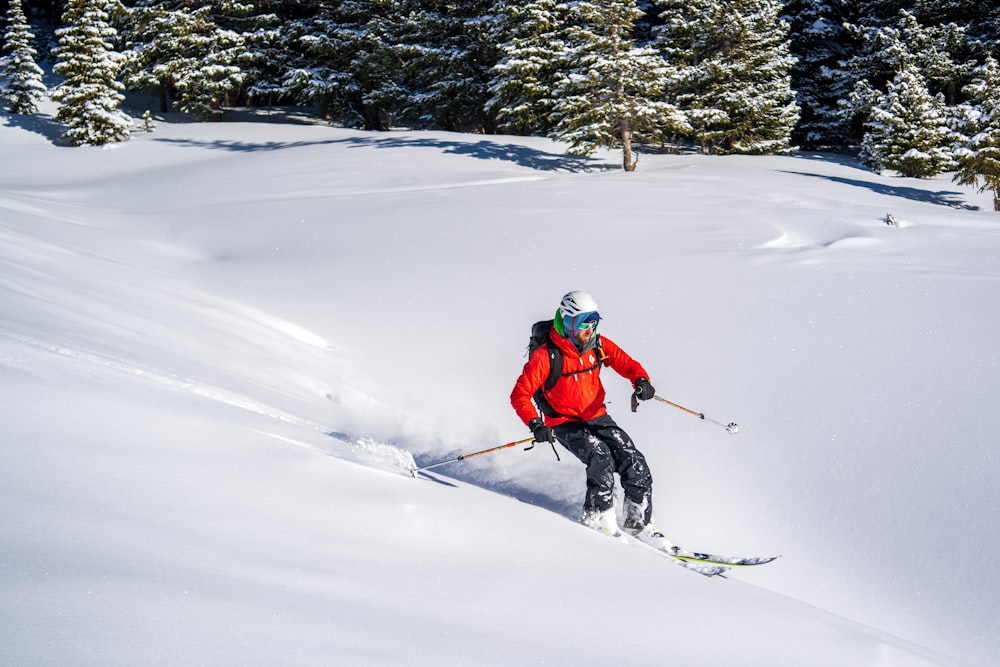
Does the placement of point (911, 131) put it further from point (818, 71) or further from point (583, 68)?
point (583, 68)

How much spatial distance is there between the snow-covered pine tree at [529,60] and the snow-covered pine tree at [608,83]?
12.3 feet

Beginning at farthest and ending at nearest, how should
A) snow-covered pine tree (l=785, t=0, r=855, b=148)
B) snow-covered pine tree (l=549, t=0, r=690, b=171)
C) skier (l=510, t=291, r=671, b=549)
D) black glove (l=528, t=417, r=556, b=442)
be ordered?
snow-covered pine tree (l=785, t=0, r=855, b=148), snow-covered pine tree (l=549, t=0, r=690, b=171), skier (l=510, t=291, r=671, b=549), black glove (l=528, t=417, r=556, b=442)

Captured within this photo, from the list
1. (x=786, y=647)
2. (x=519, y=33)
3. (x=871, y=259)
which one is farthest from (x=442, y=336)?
(x=519, y=33)

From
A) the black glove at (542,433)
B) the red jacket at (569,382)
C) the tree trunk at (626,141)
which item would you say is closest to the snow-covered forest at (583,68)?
A: the tree trunk at (626,141)

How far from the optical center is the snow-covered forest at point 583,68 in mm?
23938

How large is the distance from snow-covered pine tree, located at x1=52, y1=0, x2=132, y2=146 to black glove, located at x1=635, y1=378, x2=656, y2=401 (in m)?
28.0

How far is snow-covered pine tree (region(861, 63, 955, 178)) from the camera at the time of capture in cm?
2761

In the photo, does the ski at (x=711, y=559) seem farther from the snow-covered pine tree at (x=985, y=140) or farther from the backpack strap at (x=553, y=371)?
the snow-covered pine tree at (x=985, y=140)

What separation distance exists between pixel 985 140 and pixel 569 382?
2206 centimetres

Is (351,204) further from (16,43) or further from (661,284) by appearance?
(16,43)

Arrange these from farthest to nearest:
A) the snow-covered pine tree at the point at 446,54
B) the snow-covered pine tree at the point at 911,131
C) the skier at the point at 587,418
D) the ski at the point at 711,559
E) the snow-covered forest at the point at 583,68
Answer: the snow-covered pine tree at the point at 446,54
the snow-covered pine tree at the point at 911,131
the snow-covered forest at the point at 583,68
the skier at the point at 587,418
the ski at the point at 711,559

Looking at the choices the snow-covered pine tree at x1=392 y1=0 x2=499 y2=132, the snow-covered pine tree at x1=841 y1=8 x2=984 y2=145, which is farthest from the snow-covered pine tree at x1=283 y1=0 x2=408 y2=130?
the snow-covered pine tree at x1=841 y1=8 x2=984 y2=145

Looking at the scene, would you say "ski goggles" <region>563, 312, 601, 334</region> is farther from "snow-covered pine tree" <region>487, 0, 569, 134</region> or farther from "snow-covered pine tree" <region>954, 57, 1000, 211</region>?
"snow-covered pine tree" <region>487, 0, 569, 134</region>

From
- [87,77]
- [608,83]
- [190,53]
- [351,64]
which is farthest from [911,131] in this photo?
[87,77]
